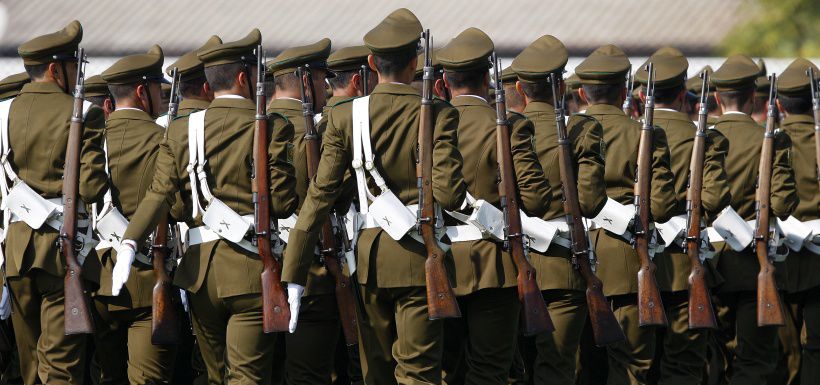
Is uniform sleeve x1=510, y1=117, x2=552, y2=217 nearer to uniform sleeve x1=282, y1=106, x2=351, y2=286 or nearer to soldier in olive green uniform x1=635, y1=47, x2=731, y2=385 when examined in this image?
uniform sleeve x1=282, y1=106, x2=351, y2=286

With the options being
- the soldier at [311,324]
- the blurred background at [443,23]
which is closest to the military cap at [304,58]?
the soldier at [311,324]

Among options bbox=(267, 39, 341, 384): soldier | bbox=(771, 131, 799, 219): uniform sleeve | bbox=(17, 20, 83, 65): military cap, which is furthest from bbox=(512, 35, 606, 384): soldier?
bbox=(17, 20, 83, 65): military cap

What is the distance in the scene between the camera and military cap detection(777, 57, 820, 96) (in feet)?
33.3

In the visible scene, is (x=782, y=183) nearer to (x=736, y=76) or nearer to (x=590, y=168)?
(x=736, y=76)

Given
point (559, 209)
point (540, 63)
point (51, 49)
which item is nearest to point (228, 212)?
point (51, 49)

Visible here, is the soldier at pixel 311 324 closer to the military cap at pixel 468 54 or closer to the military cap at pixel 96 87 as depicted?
the military cap at pixel 468 54

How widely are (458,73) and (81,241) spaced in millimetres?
2205

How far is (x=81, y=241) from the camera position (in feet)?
26.0

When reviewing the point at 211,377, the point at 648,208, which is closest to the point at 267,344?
the point at 211,377

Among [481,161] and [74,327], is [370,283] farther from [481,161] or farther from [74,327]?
[74,327]

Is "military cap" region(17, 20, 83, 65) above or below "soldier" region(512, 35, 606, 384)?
above

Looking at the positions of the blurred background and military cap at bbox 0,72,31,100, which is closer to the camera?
military cap at bbox 0,72,31,100

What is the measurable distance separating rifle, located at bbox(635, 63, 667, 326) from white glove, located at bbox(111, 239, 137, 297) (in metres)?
2.99

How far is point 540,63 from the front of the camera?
8.47m
